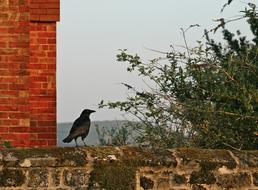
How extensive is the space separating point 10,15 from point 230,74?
2774 mm

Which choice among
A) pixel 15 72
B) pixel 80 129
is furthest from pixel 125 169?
pixel 15 72

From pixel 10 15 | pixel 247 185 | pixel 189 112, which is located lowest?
pixel 247 185

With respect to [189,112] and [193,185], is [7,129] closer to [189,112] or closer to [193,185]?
[189,112]

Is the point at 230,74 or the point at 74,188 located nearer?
the point at 74,188

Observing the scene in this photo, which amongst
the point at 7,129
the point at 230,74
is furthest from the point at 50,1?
the point at 230,74

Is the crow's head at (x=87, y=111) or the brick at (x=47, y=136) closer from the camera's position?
the crow's head at (x=87, y=111)

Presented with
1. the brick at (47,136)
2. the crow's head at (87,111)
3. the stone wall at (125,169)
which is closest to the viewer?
the stone wall at (125,169)

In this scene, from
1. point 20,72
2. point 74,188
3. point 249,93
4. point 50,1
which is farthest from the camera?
point 50,1

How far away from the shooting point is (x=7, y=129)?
9.50m

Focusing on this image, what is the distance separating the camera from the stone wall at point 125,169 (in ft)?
22.0

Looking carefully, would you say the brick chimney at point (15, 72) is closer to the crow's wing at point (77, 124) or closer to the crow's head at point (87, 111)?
the crow's wing at point (77, 124)

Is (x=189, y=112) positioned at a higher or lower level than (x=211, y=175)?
higher

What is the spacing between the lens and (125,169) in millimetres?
6906

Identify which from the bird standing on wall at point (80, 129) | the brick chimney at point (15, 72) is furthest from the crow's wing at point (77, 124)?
the brick chimney at point (15, 72)
